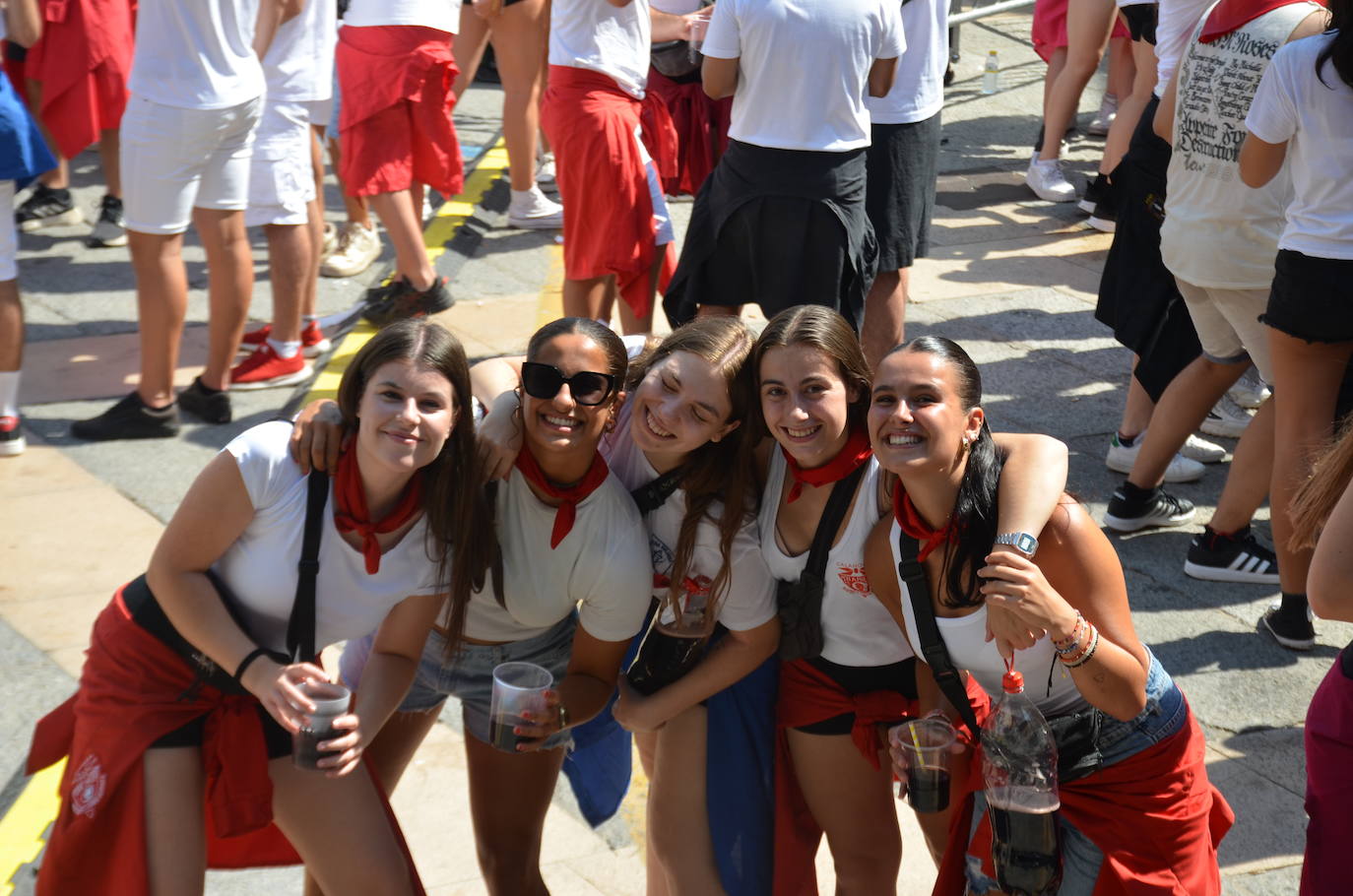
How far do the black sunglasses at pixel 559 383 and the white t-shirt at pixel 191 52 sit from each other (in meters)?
2.87

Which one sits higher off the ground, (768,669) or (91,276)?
(768,669)

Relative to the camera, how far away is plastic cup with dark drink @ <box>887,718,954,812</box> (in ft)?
9.18

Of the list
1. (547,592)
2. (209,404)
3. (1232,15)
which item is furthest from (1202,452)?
(209,404)

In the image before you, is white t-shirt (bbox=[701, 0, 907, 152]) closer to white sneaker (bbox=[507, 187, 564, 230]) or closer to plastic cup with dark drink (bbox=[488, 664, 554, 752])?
plastic cup with dark drink (bbox=[488, 664, 554, 752])

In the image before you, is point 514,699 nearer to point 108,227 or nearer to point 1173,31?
point 1173,31

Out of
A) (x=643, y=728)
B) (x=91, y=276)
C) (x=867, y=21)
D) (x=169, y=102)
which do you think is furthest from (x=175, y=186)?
(x=643, y=728)

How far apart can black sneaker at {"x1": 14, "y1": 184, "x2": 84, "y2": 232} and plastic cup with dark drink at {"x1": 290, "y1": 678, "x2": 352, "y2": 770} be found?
5769 millimetres

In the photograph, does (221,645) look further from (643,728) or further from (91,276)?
(91,276)

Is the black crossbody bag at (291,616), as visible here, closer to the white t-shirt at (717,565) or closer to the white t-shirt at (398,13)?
the white t-shirt at (717,565)

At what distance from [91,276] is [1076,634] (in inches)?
232

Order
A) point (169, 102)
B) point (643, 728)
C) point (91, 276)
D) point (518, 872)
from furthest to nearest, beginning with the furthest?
point (91, 276) < point (169, 102) < point (518, 872) < point (643, 728)

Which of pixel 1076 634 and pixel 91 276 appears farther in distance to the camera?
pixel 91 276

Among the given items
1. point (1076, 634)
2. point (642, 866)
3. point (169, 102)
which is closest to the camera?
point (1076, 634)

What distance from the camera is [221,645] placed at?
9.46 ft
